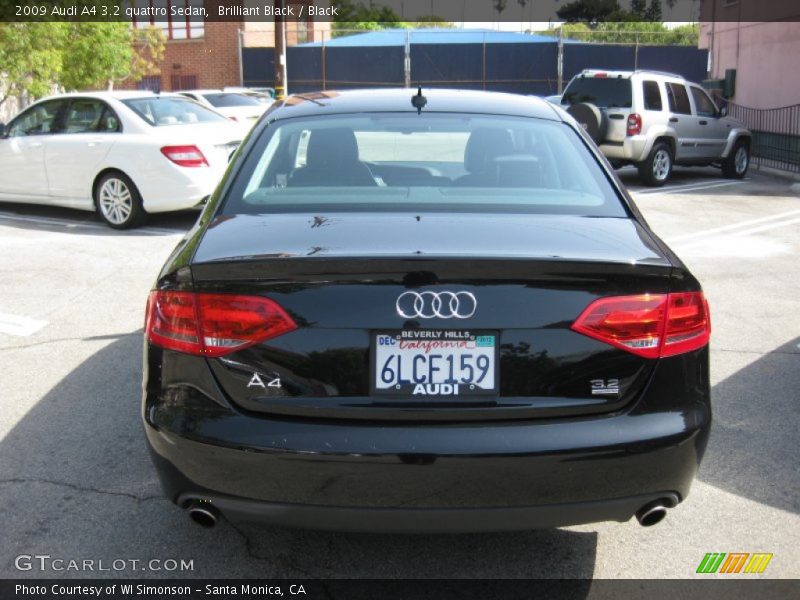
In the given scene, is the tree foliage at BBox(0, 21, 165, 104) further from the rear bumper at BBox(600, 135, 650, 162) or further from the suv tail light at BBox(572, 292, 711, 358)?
the suv tail light at BBox(572, 292, 711, 358)

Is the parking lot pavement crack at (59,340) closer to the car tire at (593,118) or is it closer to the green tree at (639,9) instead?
the car tire at (593,118)

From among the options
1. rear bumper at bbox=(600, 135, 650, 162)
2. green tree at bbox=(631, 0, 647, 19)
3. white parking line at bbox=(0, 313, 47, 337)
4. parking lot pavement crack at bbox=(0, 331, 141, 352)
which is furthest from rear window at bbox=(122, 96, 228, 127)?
green tree at bbox=(631, 0, 647, 19)

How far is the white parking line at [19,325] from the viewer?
21.5 feet

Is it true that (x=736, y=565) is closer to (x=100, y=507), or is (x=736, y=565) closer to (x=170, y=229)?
(x=100, y=507)

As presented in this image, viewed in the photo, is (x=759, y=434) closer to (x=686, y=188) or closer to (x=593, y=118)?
(x=593, y=118)


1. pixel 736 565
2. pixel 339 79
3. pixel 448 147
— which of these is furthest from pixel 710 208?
pixel 339 79

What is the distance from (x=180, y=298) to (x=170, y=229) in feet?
27.2

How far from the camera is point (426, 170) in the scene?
414 cm

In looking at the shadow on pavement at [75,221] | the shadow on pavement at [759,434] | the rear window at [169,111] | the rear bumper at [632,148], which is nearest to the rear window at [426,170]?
the shadow on pavement at [759,434]

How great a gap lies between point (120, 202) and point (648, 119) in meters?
8.85

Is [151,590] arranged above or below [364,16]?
below

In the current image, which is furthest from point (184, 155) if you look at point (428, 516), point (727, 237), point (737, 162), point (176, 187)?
point (737, 162)

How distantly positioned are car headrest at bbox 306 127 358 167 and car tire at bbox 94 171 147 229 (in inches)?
284

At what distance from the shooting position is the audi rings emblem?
2.74 meters
